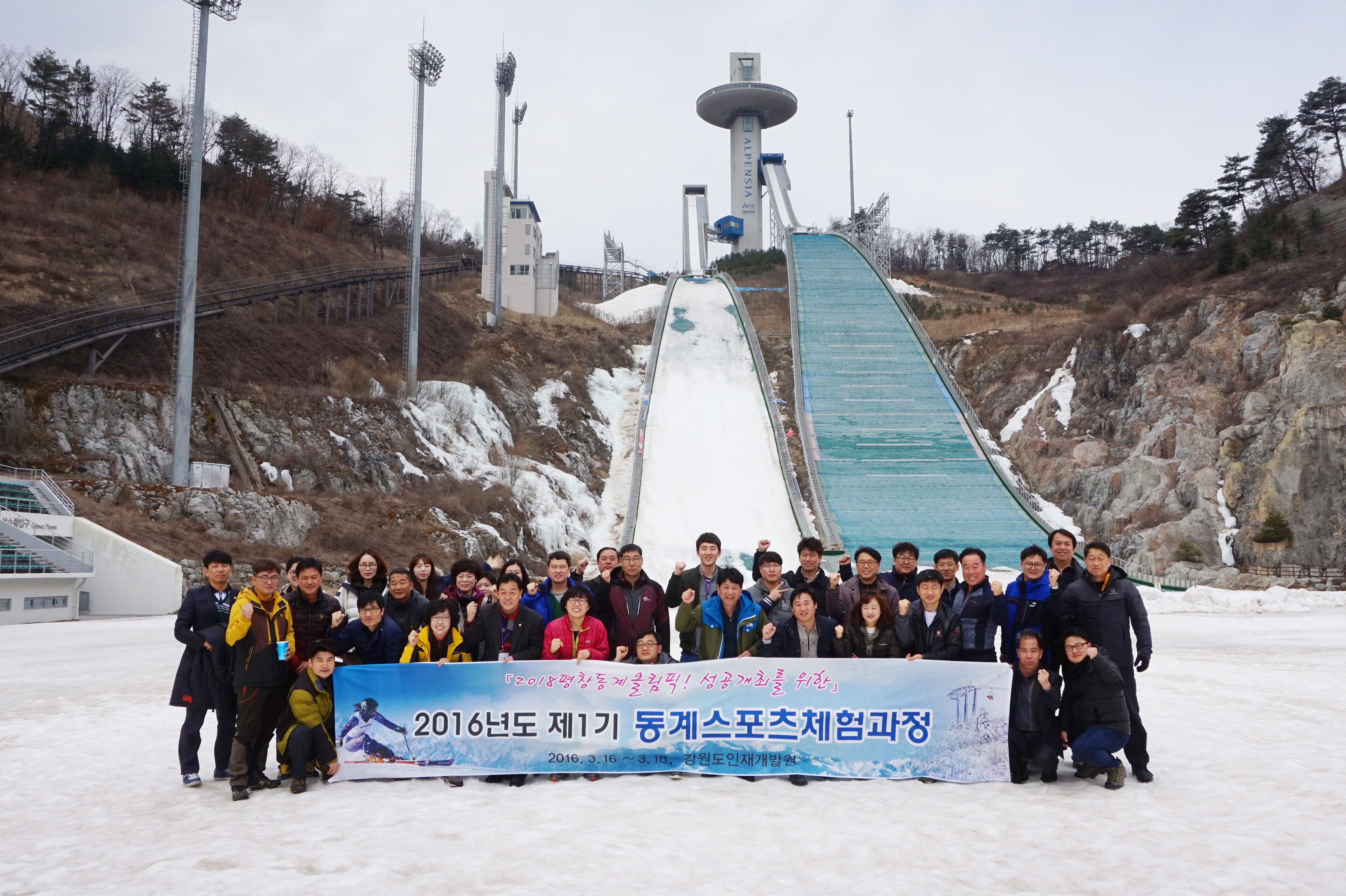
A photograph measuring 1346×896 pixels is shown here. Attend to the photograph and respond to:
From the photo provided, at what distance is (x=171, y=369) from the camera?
21266mm

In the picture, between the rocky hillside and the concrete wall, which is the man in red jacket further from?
the rocky hillside

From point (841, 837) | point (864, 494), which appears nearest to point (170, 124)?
point (864, 494)

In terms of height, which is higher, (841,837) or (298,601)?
(298,601)

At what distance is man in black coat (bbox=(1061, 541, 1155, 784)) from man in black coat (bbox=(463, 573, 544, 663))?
129 inches

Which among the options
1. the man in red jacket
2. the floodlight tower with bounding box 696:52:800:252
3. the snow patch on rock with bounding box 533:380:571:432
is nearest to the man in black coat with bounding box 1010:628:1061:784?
the man in red jacket

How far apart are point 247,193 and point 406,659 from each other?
47172 mm

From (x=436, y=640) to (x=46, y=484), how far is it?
1281 centimetres

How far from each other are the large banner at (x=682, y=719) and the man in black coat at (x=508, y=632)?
277mm

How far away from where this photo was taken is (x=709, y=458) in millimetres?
22594

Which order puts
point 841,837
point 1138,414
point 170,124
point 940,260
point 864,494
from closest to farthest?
point 841,837 < point 864,494 < point 1138,414 < point 170,124 < point 940,260

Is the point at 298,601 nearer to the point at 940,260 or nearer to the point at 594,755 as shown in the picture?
the point at 594,755

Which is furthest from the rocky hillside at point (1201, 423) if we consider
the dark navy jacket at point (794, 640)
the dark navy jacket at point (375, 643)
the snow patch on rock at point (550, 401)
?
the dark navy jacket at point (375, 643)

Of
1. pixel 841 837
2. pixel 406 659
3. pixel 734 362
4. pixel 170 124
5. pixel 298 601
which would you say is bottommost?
pixel 841 837

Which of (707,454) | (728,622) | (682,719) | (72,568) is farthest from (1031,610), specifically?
(707,454)
